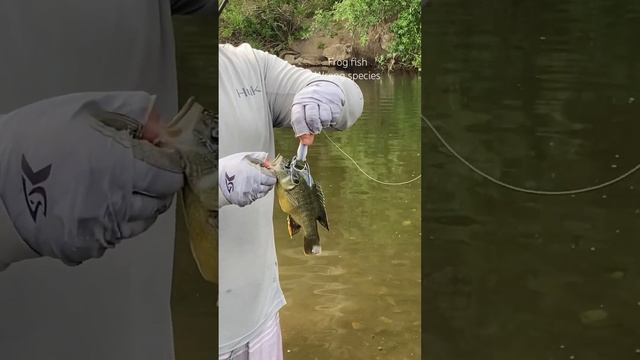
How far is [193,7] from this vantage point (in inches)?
60.2

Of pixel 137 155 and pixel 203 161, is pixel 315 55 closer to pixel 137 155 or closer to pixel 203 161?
pixel 203 161

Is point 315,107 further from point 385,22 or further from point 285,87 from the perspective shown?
point 385,22

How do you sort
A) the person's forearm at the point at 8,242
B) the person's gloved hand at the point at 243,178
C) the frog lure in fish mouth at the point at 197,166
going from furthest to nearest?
the person's gloved hand at the point at 243,178, the frog lure in fish mouth at the point at 197,166, the person's forearm at the point at 8,242

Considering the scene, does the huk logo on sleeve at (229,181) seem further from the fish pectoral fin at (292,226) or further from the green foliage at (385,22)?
the green foliage at (385,22)

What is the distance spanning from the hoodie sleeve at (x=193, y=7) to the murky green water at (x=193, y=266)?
2 cm

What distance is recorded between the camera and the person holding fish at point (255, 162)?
1571 mm

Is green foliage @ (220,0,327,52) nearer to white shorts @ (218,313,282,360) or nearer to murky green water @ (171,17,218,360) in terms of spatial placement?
murky green water @ (171,17,218,360)

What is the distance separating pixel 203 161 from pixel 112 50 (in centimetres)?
30

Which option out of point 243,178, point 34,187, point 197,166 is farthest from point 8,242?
point 243,178

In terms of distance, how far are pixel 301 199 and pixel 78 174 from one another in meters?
0.53
